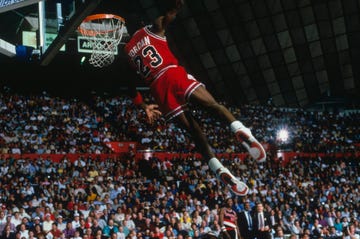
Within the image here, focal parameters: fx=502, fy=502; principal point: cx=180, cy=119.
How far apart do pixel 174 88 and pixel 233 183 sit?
3.55 ft

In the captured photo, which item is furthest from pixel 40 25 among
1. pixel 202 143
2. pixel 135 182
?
pixel 202 143

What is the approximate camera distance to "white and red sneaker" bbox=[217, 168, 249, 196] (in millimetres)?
4691

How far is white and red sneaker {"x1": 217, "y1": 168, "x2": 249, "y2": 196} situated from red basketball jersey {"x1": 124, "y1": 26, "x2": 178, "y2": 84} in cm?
115

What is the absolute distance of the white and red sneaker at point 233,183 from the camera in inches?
185

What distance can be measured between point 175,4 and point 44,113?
16.6 metres

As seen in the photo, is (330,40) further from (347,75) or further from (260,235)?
(260,235)

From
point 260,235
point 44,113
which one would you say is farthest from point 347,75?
point 260,235

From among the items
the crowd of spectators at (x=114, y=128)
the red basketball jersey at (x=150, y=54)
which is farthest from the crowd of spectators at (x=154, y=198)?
the red basketball jersey at (x=150, y=54)

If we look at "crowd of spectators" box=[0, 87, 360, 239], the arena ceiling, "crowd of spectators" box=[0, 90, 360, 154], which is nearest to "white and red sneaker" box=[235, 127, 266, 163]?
"crowd of spectators" box=[0, 87, 360, 239]

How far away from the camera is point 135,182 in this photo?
53.0ft

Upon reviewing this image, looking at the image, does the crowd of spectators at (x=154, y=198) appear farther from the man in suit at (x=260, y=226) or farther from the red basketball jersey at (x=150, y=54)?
the red basketball jersey at (x=150, y=54)

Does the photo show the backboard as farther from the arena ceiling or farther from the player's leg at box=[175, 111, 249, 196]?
the player's leg at box=[175, 111, 249, 196]

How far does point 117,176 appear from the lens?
53.2ft

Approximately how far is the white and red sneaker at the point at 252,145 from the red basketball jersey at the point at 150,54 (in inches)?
38.5
